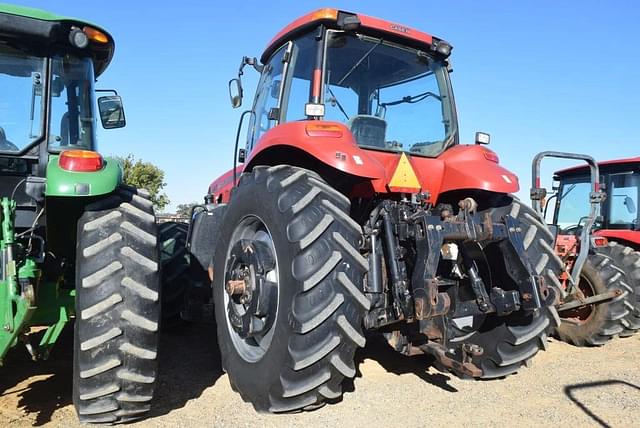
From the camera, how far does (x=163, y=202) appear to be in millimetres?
27969

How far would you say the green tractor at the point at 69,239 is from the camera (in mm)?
2658

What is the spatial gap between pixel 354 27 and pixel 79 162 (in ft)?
6.61

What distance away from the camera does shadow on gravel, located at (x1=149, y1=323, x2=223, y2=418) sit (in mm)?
3410

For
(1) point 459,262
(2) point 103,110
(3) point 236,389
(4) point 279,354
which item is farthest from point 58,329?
(1) point 459,262

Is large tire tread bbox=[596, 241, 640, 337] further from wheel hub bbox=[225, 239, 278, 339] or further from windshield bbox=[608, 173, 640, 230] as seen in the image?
wheel hub bbox=[225, 239, 278, 339]

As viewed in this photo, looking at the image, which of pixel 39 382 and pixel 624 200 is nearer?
pixel 39 382

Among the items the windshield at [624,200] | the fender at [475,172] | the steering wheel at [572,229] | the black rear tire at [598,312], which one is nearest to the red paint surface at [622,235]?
the windshield at [624,200]

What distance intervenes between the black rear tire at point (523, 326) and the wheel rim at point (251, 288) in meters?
1.46

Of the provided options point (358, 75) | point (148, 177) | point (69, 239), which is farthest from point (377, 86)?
point (148, 177)

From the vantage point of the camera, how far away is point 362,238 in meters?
3.10

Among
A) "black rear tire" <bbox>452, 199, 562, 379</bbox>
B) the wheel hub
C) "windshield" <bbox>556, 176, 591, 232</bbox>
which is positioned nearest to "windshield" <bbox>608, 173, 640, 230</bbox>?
"windshield" <bbox>556, 176, 591, 232</bbox>

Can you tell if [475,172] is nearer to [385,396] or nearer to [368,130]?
[368,130]

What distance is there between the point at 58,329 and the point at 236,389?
3.73 ft

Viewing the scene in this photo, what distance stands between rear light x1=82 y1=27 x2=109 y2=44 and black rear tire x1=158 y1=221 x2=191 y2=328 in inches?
80.0
